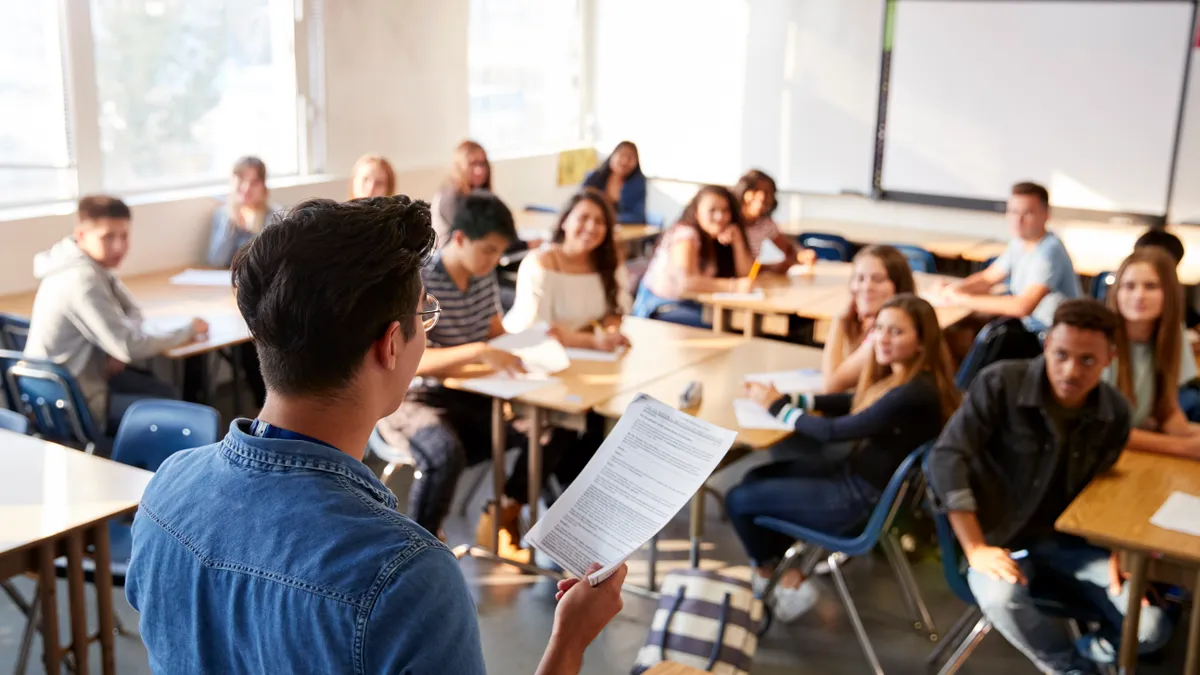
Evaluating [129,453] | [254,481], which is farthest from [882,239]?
[254,481]

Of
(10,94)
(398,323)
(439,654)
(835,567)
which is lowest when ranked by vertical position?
(835,567)

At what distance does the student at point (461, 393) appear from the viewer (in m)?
3.90

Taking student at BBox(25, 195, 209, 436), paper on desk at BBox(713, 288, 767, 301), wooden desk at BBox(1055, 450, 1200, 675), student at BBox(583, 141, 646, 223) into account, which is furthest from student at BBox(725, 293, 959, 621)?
student at BBox(583, 141, 646, 223)

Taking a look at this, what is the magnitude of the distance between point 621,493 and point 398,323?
0.49 metres

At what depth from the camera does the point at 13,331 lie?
4445 millimetres

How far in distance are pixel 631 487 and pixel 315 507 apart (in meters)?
0.53

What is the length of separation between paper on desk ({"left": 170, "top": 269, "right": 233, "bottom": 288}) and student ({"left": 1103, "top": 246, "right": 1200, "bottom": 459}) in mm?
3853

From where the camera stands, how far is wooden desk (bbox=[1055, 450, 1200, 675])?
279 centimetres

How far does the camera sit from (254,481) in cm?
120

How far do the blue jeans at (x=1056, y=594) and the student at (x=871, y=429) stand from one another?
0.44 meters

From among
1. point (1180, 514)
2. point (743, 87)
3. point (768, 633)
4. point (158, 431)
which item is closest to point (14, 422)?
point (158, 431)

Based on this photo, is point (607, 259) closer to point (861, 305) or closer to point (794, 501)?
point (861, 305)

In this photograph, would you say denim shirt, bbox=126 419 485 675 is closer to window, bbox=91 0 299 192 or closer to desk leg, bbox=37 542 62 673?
desk leg, bbox=37 542 62 673

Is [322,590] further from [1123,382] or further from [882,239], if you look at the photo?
[882,239]
